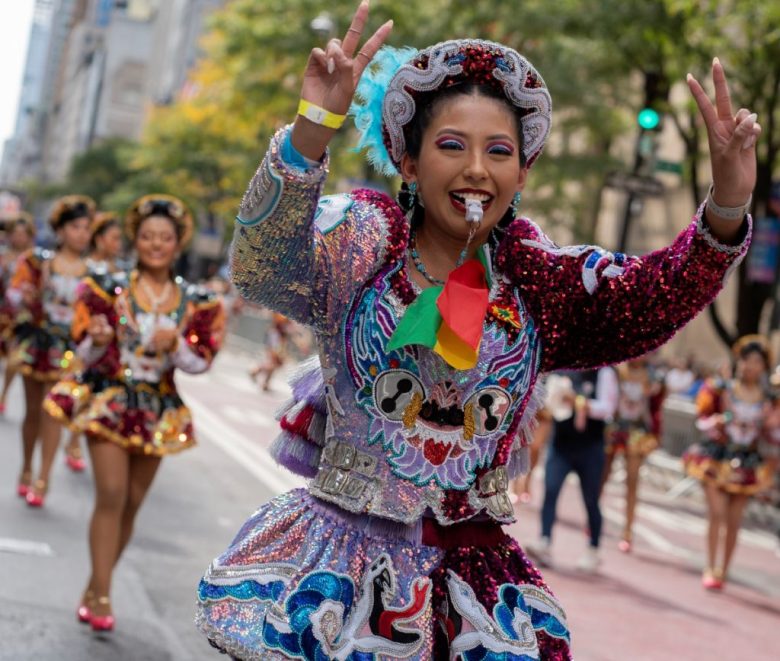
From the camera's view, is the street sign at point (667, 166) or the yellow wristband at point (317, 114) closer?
the yellow wristband at point (317, 114)

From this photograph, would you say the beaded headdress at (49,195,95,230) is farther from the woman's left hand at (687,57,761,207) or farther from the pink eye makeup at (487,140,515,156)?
the woman's left hand at (687,57,761,207)

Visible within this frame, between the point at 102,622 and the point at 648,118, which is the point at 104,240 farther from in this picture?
the point at 648,118

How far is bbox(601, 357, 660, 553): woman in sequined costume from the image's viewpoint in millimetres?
Answer: 12594

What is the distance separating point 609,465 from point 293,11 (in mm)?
17314

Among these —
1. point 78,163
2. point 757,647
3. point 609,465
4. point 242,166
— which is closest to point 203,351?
point 757,647

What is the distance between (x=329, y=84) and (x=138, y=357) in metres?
4.38

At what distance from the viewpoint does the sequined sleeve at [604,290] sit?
3143 millimetres

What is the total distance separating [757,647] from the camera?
844cm

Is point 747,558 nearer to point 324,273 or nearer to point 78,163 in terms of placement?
point 324,273

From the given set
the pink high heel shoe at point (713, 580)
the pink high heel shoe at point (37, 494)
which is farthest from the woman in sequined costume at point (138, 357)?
the pink high heel shoe at point (713, 580)

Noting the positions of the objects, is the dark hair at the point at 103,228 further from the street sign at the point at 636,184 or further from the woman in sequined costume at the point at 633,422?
the street sign at the point at 636,184

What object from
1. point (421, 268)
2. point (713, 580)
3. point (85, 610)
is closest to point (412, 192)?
point (421, 268)

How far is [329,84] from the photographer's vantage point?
2.78m

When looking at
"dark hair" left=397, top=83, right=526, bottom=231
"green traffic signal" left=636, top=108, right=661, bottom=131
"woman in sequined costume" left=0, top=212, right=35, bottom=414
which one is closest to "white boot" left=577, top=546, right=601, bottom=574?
Result: "woman in sequined costume" left=0, top=212, right=35, bottom=414
